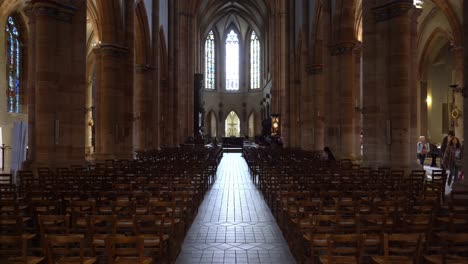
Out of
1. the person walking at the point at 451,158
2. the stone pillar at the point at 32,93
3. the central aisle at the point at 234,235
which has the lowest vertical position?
the central aisle at the point at 234,235

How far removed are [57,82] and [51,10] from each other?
8.34 feet

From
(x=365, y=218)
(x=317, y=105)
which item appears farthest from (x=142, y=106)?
(x=365, y=218)

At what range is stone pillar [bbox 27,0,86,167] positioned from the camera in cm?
1684

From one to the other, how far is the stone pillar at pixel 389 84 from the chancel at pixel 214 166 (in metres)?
0.05

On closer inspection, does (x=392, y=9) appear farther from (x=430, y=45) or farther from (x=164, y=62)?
(x=164, y=62)

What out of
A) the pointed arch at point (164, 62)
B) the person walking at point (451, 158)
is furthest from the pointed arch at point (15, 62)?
the person walking at point (451, 158)

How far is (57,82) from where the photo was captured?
17203 mm

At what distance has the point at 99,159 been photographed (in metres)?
22.9

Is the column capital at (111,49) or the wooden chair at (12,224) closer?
the wooden chair at (12,224)

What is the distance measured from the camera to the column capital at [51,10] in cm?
1661

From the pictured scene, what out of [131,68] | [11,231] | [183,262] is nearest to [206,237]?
[183,262]

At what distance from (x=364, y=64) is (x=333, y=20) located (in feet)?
21.5

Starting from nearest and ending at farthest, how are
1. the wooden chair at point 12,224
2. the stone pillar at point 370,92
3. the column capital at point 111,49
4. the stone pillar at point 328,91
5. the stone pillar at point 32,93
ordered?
the wooden chair at point 12,224, the stone pillar at point 32,93, the stone pillar at point 370,92, the column capital at point 111,49, the stone pillar at point 328,91

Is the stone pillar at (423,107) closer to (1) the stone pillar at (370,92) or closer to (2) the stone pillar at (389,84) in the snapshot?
(2) the stone pillar at (389,84)
